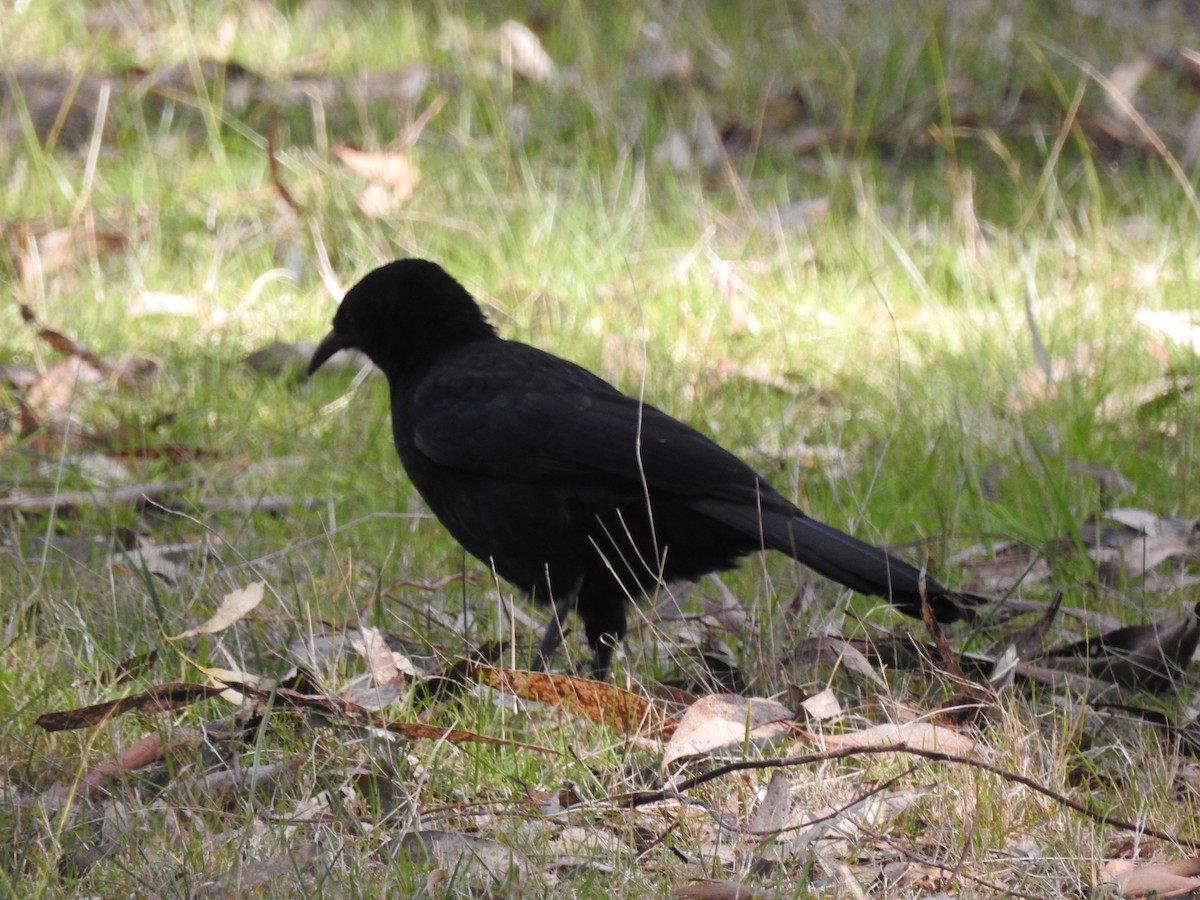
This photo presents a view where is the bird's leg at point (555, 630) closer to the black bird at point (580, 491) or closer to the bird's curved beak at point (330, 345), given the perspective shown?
the black bird at point (580, 491)

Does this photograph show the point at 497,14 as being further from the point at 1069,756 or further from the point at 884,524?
the point at 1069,756

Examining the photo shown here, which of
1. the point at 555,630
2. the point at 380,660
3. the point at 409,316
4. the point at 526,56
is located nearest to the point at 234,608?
the point at 380,660

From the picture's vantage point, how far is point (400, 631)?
337 centimetres

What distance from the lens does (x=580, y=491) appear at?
348 cm

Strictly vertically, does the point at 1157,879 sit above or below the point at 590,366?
above

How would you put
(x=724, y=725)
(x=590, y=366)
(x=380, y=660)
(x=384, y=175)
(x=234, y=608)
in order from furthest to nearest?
(x=384, y=175) → (x=590, y=366) → (x=380, y=660) → (x=234, y=608) → (x=724, y=725)

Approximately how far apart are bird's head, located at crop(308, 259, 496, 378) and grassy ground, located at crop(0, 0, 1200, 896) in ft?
1.55

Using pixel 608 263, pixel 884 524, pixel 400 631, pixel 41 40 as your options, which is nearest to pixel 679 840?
pixel 400 631

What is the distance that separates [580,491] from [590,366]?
1758 millimetres

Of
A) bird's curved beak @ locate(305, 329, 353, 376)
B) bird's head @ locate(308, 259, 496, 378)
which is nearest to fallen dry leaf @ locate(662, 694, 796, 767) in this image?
bird's head @ locate(308, 259, 496, 378)

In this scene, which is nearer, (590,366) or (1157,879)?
(1157,879)

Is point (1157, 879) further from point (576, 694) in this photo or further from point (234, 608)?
point (234, 608)

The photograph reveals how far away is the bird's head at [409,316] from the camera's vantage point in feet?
13.0

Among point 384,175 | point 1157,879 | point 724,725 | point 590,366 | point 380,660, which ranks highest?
point 1157,879
